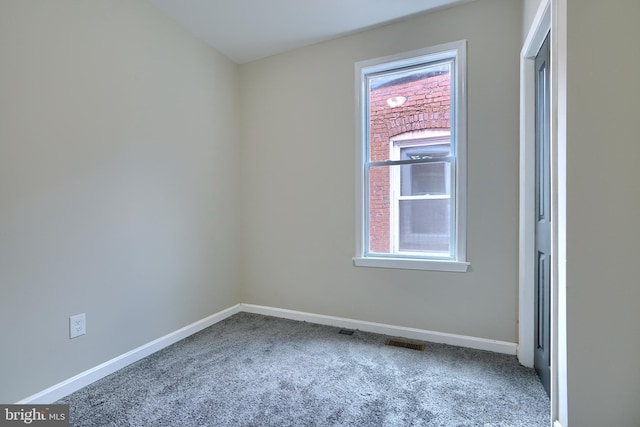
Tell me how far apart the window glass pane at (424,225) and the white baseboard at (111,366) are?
1.91 m

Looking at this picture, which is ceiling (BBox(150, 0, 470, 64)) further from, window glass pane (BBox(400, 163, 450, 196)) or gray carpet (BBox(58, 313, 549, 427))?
gray carpet (BBox(58, 313, 549, 427))

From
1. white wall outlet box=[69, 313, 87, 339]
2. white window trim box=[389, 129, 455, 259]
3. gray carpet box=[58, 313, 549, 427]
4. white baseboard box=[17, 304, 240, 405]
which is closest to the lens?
gray carpet box=[58, 313, 549, 427]

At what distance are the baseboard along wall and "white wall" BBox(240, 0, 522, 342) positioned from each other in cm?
6

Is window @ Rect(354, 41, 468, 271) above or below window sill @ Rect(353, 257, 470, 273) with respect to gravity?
above

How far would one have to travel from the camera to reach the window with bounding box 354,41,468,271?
94.1 inches

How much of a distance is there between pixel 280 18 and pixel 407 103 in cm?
A: 124
